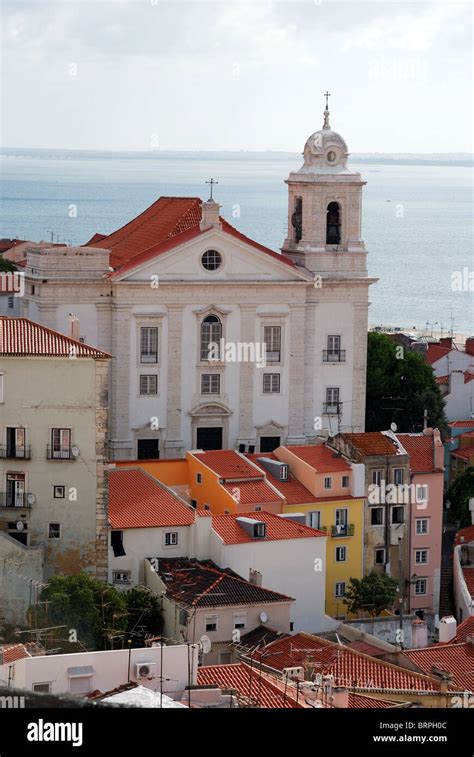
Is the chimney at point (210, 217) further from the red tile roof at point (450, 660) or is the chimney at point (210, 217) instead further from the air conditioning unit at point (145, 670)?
the air conditioning unit at point (145, 670)

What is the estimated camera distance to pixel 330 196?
117 ft

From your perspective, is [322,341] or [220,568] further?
[322,341]

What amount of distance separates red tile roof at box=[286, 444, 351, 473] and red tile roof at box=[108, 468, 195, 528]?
3.09 meters

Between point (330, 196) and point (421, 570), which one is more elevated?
point (330, 196)

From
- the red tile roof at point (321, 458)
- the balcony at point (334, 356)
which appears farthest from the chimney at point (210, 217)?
the red tile roof at point (321, 458)

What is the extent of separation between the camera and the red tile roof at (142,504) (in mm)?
25250

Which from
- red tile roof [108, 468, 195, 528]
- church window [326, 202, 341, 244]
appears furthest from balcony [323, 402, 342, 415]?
red tile roof [108, 468, 195, 528]

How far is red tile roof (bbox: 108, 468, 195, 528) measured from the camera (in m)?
25.2

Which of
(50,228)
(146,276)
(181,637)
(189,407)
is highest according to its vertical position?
(50,228)

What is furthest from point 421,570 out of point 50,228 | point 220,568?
point 50,228

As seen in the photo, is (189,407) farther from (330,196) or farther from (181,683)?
(181,683)
